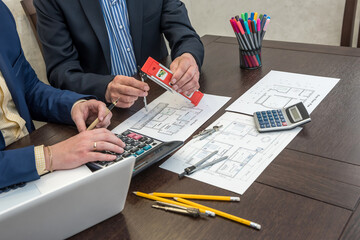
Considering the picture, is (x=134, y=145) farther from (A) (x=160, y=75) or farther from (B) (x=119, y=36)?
(B) (x=119, y=36)

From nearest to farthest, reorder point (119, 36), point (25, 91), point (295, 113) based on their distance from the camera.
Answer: point (295, 113) → point (25, 91) → point (119, 36)

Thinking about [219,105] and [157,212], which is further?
[219,105]

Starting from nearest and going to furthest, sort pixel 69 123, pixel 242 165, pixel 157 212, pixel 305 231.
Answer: pixel 305 231 < pixel 157 212 < pixel 242 165 < pixel 69 123

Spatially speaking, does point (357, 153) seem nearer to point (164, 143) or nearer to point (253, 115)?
point (253, 115)

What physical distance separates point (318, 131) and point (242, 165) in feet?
0.77

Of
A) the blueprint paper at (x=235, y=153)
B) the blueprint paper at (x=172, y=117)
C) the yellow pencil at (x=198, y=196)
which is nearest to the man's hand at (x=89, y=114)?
the blueprint paper at (x=172, y=117)

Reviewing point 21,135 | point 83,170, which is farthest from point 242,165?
point 21,135

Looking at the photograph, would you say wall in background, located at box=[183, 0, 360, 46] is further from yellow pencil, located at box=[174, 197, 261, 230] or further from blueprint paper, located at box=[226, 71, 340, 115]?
yellow pencil, located at box=[174, 197, 261, 230]

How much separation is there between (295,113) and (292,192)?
0.99 feet

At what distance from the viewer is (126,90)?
1.17 m

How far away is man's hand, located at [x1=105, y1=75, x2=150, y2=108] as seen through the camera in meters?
1.16

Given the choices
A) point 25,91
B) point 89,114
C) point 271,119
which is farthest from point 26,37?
point 271,119

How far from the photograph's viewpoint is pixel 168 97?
1.29 metres

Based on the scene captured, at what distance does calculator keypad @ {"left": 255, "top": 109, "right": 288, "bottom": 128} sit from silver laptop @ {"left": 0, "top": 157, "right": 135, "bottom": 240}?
17.6 inches
